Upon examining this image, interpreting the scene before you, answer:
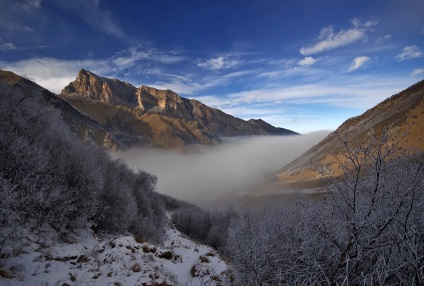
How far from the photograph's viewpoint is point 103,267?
10359 mm

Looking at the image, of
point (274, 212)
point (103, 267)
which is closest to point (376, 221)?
point (103, 267)

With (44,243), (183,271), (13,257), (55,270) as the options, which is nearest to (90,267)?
(55,270)

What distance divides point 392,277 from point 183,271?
365 inches

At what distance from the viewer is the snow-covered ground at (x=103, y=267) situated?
343 inches

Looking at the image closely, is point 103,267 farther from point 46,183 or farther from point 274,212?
point 274,212

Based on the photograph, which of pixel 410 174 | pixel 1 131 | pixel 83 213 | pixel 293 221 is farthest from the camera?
pixel 83 213

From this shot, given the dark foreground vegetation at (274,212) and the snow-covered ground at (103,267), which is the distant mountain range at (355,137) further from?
the snow-covered ground at (103,267)

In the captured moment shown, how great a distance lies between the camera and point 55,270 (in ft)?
30.6

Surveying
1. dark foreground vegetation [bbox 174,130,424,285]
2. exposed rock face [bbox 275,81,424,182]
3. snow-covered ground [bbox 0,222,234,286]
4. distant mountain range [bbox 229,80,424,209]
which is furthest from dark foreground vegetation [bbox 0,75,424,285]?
exposed rock face [bbox 275,81,424,182]

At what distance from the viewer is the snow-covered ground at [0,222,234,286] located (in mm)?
8703

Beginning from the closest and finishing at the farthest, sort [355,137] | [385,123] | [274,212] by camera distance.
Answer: [274,212] → [385,123] → [355,137]

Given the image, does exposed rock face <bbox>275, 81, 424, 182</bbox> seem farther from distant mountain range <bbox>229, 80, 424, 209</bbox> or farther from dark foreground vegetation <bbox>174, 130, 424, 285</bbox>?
dark foreground vegetation <bbox>174, 130, 424, 285</bbox>

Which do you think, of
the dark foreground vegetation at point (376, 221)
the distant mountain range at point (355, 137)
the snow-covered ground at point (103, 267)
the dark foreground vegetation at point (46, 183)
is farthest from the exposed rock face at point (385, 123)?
the dark foreground vegetation at point (376, 221)

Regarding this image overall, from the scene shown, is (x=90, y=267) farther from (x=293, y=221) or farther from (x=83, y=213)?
(x=83, y=213)
